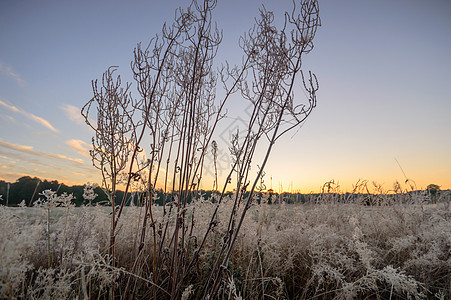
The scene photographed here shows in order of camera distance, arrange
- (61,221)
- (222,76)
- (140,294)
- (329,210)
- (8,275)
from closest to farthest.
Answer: (8,275), (140,294), (222,76), (61,221), (329,210)

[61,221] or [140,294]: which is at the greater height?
[61,221]

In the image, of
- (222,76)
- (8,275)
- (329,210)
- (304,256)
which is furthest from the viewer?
(329,210)

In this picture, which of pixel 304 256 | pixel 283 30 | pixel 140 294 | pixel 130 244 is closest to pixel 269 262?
pixel 304 256

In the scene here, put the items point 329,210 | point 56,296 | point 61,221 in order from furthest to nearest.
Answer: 1. point 329,210
2. point 61,221
3. point 56,296

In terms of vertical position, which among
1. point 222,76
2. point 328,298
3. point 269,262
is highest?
point 222,76

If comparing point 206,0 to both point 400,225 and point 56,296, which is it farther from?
point 400,225

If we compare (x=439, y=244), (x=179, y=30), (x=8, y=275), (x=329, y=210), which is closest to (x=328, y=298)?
(x=439, y=244)

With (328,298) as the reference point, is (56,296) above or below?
above

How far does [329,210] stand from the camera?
488cm

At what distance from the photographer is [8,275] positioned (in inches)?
48.1

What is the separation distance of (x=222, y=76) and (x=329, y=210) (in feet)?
11.7

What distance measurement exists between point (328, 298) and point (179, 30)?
3064 mm

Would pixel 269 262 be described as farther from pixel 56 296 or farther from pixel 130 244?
pixel 56 296

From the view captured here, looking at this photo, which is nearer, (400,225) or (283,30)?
(283,30)
